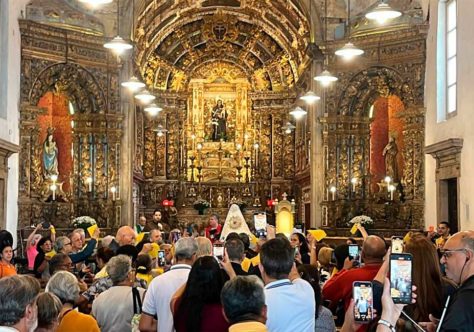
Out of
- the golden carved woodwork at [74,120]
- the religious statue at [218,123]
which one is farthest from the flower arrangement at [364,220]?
the religious statue at [218,123]

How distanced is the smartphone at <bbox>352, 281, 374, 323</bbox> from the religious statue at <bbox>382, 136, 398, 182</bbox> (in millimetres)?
19739

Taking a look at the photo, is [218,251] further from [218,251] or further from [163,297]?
[163,297]

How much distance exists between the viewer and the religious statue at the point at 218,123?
117 ft

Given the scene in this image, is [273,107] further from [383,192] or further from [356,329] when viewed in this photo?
[356,329]

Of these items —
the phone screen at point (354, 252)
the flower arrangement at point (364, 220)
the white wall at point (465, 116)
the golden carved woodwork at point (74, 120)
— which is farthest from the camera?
the flower arrangement at point (364, 220)

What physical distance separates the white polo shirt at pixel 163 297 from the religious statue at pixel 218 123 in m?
29.2

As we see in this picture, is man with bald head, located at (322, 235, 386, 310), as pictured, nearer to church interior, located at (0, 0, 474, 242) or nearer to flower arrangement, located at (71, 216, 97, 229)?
church interior, located at (0, 0, 474, 242)

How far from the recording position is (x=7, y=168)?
19.5 m

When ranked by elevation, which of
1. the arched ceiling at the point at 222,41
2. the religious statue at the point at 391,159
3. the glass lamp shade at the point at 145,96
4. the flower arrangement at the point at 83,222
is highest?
the arched ceiling at the point at 222,41

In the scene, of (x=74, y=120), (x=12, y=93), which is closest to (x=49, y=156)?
(x=74, y=120)

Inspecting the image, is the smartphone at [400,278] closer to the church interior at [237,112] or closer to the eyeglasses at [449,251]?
the eyeglasses at [449,251]

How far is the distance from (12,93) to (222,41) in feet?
51.0

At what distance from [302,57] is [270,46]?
3.97 m

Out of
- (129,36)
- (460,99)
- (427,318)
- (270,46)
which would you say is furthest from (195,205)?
(427,318)
